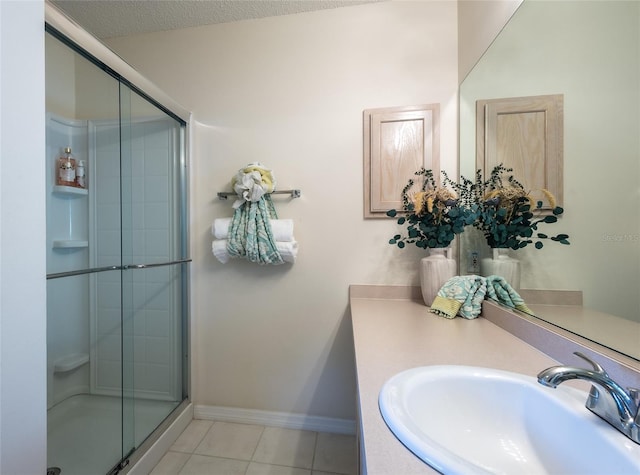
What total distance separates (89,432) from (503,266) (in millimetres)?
1865

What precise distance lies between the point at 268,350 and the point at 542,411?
120cm

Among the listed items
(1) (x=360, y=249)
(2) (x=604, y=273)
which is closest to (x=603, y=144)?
(2) (x=604, y=273)

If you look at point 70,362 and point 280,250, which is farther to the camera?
point 280,250

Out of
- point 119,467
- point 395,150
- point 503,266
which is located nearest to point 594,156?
point 503,266

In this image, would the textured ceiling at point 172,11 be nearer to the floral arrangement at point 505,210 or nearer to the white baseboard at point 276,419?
the floral arrangement at point 505,210

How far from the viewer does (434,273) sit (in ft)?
3.62

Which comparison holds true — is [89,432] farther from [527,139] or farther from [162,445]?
[527,139]

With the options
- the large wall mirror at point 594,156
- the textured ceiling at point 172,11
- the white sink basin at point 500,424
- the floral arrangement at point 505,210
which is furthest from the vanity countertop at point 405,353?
the textured ceiling at point 172,11

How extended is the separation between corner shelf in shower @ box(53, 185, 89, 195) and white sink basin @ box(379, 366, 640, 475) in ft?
4.43

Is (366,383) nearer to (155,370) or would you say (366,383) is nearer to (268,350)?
(268,350)

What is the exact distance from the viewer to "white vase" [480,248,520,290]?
0.91 metres

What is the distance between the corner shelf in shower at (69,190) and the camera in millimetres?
960

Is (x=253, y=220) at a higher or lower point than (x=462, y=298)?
higher

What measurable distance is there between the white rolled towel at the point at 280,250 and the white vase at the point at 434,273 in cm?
64
